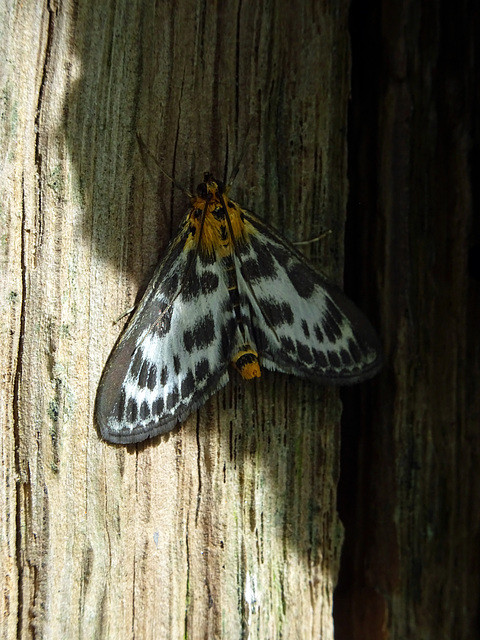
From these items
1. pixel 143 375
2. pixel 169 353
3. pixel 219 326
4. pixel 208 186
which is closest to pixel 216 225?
pixel 208 186

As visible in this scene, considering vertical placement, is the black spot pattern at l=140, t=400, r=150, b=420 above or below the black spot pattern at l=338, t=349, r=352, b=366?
below

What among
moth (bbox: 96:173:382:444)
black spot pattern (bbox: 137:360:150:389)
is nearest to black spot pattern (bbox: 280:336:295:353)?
moth (bbox: 96:173:382:444)

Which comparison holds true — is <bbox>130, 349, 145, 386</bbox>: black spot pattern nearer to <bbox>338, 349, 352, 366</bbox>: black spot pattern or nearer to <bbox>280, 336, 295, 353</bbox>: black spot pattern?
<bbox>280, 336, 295, 353</bbox>: black spot pattern

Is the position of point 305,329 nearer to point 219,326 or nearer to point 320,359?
point 320,359

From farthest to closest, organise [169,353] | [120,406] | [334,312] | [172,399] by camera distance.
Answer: [334,312], [169,353], [172,399], [120,406]

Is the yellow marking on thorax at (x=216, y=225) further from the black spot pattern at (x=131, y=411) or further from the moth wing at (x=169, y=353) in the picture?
the black spot pattern at (x=131, y=411)

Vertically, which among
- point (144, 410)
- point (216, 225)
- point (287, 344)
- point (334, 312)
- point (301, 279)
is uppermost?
point (216, 225)
